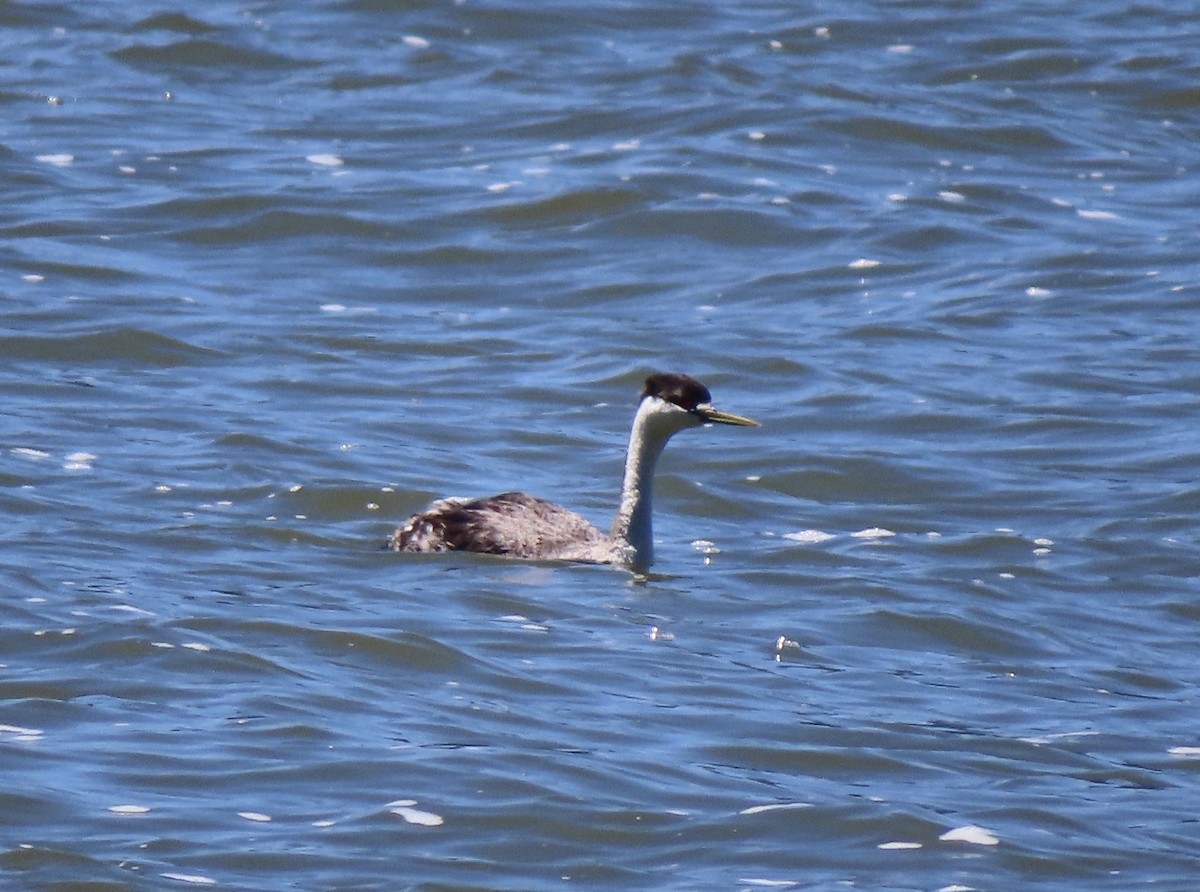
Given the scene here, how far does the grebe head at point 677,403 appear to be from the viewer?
13.0 metres

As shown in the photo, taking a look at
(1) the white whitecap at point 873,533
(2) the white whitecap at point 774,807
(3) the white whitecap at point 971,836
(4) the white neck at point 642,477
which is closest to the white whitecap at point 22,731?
(2) the white whitecap at point 774,807

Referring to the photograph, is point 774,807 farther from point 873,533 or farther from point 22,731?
point 873,533

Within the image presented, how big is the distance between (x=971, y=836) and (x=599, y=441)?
749 cm

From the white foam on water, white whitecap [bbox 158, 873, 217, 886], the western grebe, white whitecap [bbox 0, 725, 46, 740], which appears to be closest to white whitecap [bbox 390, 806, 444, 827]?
the white foam on water

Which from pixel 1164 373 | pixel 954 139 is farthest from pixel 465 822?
pixel 954 139

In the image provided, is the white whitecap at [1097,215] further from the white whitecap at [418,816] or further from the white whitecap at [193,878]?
the white whitecap at [193,878]

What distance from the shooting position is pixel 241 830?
27.1 ft

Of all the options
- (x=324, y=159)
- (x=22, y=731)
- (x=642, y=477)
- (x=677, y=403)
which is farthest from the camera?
(x=324, y=159)

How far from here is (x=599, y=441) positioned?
15789 millimetres

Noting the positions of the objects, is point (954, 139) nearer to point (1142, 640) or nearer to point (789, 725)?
point (1142, 640)

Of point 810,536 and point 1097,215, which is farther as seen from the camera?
point 1097,215

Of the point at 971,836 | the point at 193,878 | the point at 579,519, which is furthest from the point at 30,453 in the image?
the point at 971,836

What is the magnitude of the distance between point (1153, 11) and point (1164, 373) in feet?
43.7

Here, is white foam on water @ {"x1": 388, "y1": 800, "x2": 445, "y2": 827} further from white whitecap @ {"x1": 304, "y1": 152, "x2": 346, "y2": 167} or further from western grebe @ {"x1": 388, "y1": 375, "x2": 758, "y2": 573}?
white whitecap @ {"x1": 304, "y1": 152, "x2": 346, "y2": 167}
